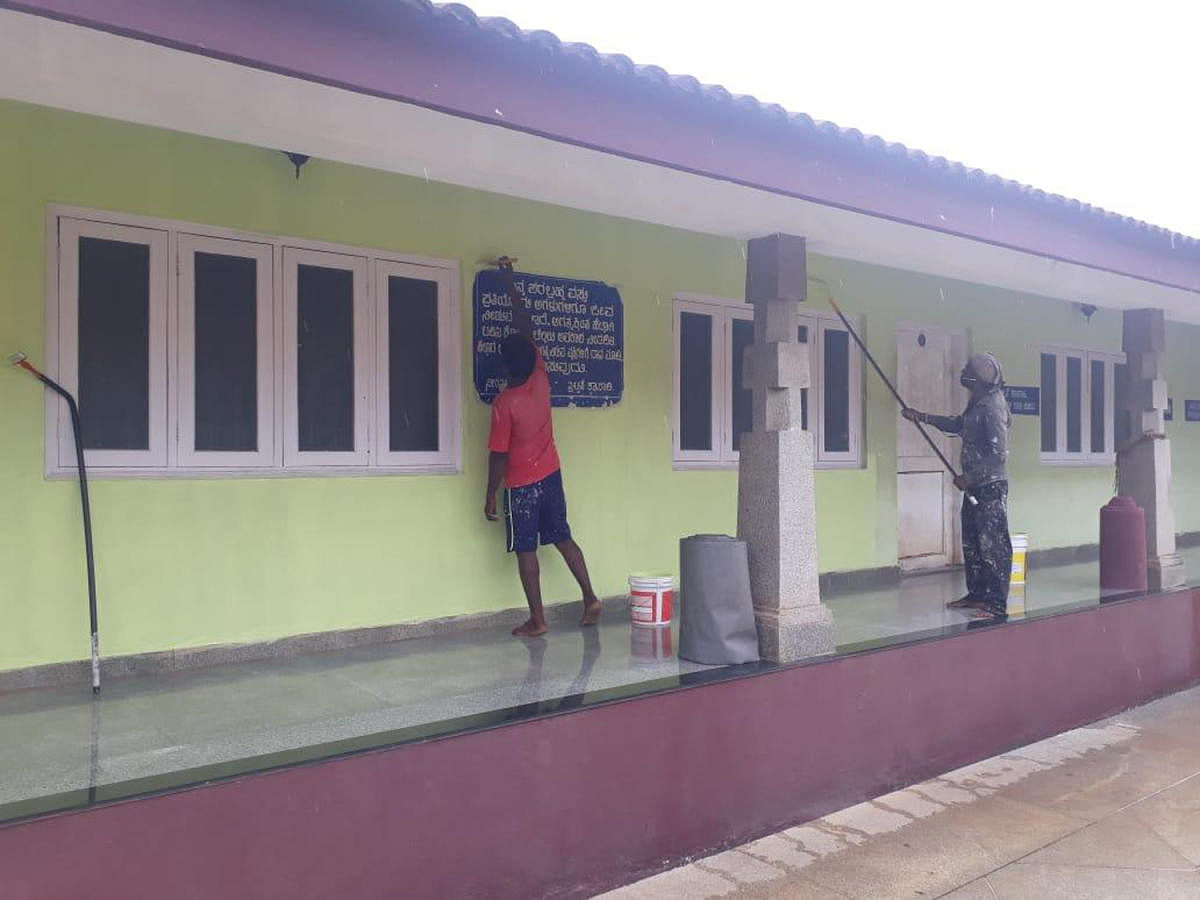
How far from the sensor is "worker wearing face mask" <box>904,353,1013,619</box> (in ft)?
23.1

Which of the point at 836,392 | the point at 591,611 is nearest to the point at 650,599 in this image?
the point at 591,611

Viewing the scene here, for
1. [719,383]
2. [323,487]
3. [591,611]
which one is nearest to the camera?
[323,487]

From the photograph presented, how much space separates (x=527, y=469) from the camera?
6.30 metres

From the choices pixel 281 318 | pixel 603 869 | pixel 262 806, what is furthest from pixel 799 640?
pixel 281 318

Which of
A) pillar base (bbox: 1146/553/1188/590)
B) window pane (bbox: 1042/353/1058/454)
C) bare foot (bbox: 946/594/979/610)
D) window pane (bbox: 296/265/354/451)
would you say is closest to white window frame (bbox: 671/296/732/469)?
bare foot (bbox: 946/594/979/610)

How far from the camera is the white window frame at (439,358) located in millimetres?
6176

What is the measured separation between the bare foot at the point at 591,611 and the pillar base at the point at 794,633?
1375mm

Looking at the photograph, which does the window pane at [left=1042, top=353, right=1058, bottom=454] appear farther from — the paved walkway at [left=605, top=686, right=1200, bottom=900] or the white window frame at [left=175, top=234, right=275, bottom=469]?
the white window frame at [left=175, top=234, right=275, bottom=469]

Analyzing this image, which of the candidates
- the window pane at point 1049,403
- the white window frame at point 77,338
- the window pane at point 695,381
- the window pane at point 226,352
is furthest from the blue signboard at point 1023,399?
the white window frame at point 77,338

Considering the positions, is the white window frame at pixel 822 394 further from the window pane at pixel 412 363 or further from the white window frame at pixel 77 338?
the white window frame at pixel 77 338

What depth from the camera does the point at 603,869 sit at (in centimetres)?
454

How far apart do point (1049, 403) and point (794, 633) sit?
6696 millimetres

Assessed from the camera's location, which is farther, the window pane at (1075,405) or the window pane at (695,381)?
the window pane at (1075,405)

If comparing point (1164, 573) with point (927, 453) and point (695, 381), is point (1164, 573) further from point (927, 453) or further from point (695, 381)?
point (695, 381)
